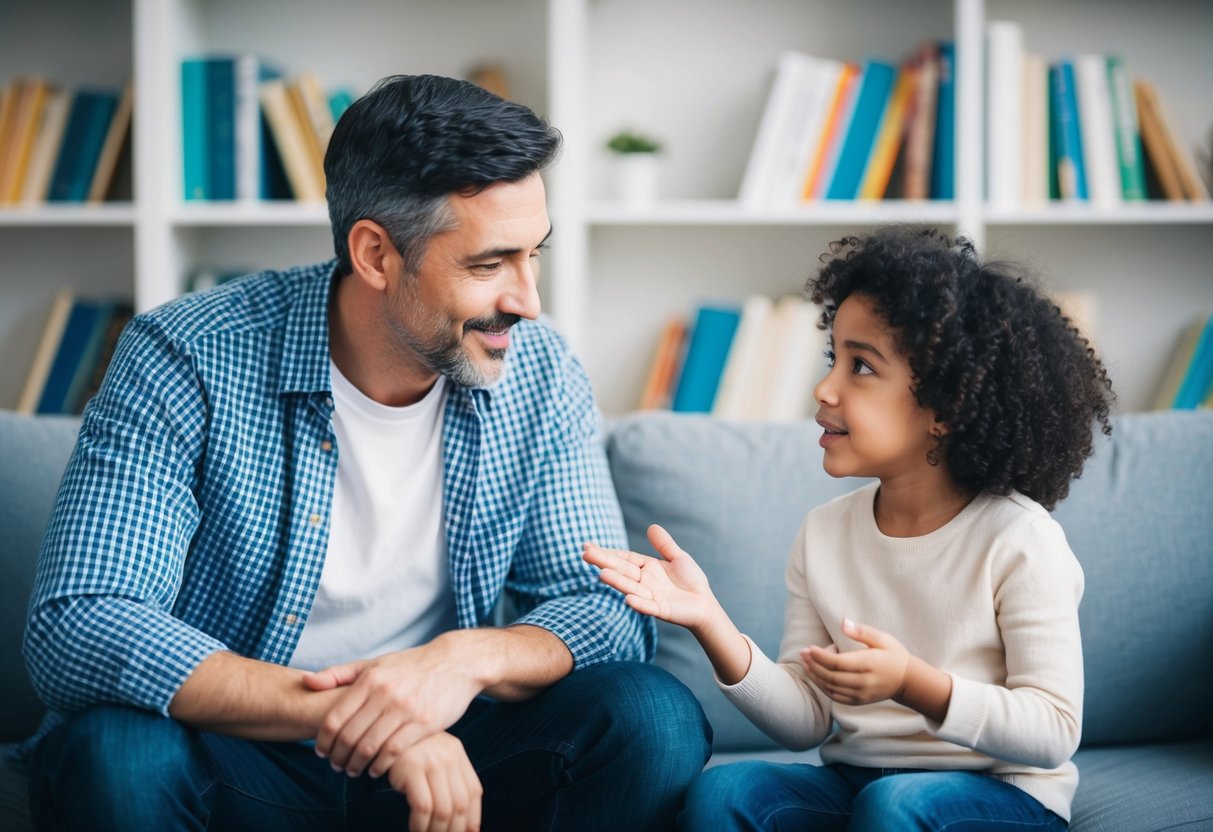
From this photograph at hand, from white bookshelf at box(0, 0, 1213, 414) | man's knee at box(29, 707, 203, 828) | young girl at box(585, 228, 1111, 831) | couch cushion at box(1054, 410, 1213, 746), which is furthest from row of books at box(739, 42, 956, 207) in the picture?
man's knee at box(29, 707, 203, 828)

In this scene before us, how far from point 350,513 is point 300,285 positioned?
305 mm

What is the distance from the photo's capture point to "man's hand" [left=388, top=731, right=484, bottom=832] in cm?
105

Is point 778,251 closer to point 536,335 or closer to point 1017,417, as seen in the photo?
point 536,335

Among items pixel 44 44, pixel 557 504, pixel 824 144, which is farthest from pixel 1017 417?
pixel 44 44

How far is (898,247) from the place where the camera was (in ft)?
4.07

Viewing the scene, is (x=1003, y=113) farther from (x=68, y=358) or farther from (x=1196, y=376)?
(x=68, y=358)

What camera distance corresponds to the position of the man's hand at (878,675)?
102cm

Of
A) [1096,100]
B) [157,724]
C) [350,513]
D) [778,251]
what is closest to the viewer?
[157,724]

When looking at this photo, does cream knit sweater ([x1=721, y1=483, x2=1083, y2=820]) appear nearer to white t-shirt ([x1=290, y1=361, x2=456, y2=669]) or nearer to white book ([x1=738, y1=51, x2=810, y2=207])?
white t-shirt ([x1=290, y1=361, x2=456, y2=669])

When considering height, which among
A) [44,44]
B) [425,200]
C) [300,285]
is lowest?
[300,285]

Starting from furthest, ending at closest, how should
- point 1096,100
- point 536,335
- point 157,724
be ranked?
point 1096,100, point 536,335, point 157,724

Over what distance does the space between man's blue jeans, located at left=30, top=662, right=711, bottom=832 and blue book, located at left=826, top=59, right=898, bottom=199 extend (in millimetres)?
1369

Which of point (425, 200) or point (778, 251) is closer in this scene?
point (425, 200)

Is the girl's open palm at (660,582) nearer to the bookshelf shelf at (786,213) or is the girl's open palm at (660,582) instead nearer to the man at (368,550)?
the man at (368,550)
